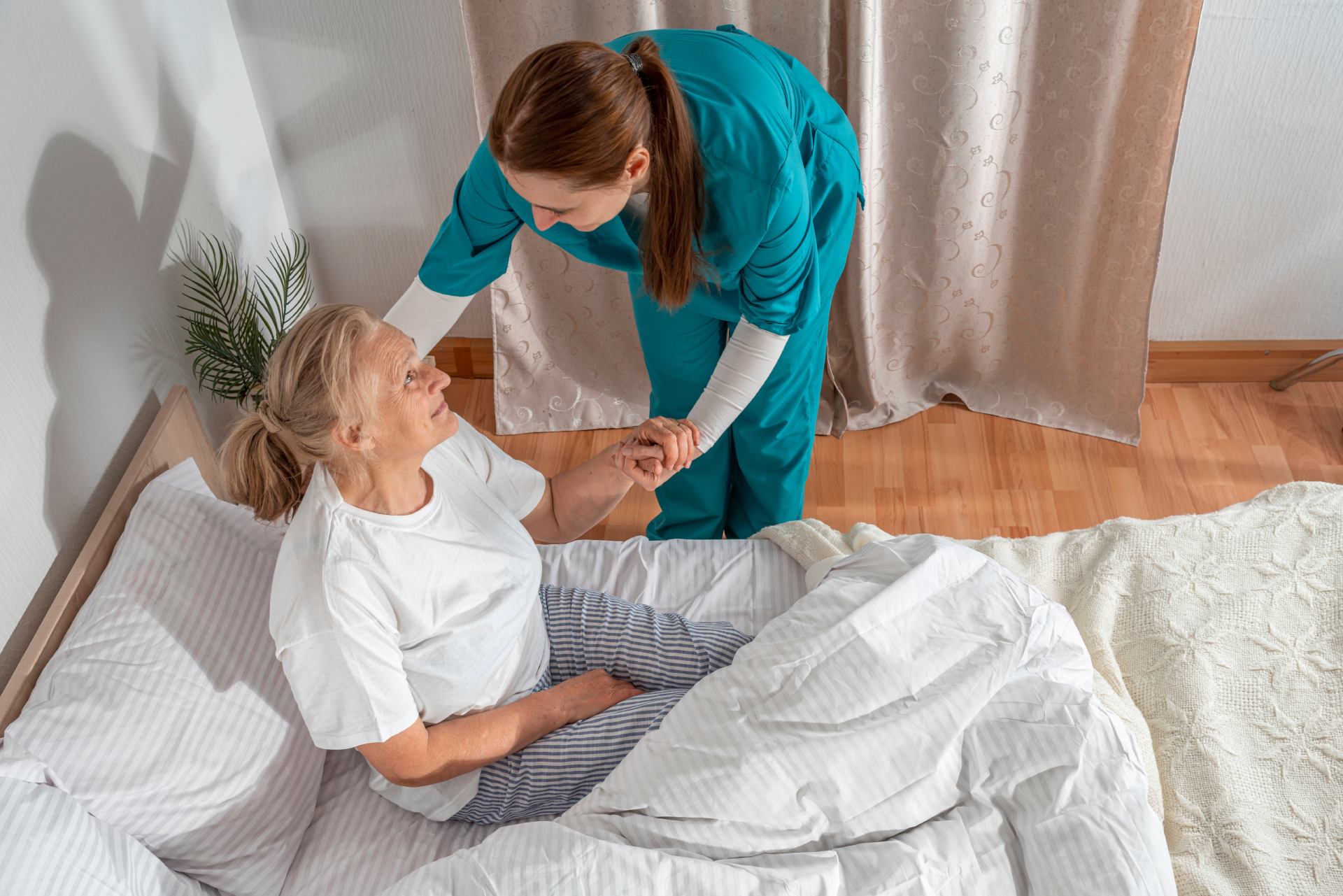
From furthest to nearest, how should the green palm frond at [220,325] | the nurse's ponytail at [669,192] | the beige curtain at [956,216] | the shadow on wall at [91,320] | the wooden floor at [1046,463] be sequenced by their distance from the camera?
the wooden floor at [1046,463] → the beige curtain at [956,216] → the green palm frond at [220,325] → the shadow on wall at [91,320] → the nurse's ponytail at [669,192]

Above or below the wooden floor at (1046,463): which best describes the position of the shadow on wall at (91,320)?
above

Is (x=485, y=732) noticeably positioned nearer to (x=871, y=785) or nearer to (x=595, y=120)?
(x=871, y=785)

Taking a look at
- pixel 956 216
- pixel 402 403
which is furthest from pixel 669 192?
pixel 956 216

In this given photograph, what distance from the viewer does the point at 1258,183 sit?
2354 millimetres

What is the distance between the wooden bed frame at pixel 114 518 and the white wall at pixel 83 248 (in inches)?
1.7

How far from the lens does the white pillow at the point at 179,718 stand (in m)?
1.20

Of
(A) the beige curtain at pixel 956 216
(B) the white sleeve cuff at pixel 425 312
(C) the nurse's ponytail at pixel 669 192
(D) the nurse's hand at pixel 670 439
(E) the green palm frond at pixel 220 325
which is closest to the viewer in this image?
(C) the nurse's ponytail at pixel 669 192

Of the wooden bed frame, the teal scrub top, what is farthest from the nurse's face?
the wooden bed frame

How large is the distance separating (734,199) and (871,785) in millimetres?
787

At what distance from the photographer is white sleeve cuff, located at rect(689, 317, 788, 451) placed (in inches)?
62.5

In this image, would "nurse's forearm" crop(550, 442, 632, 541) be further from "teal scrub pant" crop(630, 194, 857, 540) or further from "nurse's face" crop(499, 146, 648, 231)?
"nurse's face" crop(499, 146, 648, 231)

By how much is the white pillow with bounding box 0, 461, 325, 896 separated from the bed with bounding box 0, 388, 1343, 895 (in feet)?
0.11

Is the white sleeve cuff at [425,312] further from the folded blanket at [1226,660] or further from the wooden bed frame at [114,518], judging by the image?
the folded blanket at [1226,660]

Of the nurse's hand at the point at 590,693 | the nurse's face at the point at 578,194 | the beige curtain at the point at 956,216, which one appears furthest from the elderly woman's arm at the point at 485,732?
the beige curtain at the point at 956,216
